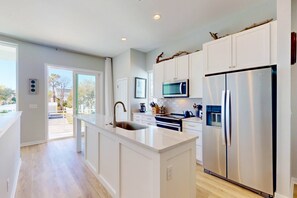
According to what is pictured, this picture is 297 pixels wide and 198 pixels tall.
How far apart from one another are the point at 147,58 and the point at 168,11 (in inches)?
93.8

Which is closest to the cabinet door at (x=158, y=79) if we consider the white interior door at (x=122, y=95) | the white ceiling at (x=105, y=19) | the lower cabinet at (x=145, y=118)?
the lower cabinet at (x=145, y=118)

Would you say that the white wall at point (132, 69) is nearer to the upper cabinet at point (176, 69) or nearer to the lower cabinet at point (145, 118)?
the lower cabinet at point (145, 118)

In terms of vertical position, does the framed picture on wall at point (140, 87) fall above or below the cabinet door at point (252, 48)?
below

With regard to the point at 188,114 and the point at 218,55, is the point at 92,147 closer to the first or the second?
the point at 188,114

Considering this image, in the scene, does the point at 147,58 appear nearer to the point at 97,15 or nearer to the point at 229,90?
the point at 97,15

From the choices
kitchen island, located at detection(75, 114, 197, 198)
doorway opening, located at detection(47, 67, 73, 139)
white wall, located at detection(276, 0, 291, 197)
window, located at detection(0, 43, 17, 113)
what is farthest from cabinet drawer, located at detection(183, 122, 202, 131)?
window, located at detection(0, 43, 17, 113)

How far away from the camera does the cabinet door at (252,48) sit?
6.64 feet

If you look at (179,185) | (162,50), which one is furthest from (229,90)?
(162,50)

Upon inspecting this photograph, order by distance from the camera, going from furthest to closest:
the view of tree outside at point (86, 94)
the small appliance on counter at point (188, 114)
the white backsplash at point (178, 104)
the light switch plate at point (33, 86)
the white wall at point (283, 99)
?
the view of tree outside at point (86, 94), the light switch plate at point (33, 86), the white backsplash at point (178, 104), the small appliance on counter at point (188, 114), the white wall at point (283, 99)

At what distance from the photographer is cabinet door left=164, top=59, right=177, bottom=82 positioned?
370 cm

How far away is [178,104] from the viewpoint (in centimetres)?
401

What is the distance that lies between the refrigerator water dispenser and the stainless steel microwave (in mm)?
878

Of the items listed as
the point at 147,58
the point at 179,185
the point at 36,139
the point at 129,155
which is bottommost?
the point at 36,139

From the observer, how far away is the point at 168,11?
2725mm
